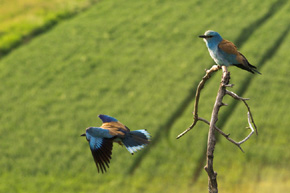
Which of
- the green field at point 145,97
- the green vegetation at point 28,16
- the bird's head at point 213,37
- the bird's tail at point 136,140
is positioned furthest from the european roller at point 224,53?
the green vegetation at point 28,16

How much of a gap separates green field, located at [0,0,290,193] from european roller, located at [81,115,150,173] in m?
14.4

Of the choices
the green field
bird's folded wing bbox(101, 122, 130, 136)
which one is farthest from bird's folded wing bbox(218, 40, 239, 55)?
the green field

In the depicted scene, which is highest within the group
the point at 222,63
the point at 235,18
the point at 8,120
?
the point at 222,63

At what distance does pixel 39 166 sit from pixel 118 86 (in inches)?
265

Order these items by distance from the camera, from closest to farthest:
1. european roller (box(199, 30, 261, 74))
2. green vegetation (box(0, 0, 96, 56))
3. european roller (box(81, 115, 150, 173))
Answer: european roller (box(81, 115, 150, 173))
european roller (box(199, 30, 261, 74))
green vegetation (box(0, 0, 96, 56))

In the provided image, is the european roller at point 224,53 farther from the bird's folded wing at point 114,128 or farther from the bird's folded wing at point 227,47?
the bird's folded wing at point 114,128

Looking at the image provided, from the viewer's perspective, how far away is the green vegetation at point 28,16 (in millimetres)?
32938

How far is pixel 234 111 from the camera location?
24.3m

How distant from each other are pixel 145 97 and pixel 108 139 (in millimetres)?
19923

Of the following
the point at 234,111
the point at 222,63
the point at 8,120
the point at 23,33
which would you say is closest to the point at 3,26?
the point at 23,33

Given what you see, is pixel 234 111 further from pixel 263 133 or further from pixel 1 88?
pixel 1 88

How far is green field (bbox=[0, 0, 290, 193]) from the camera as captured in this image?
21719 mm

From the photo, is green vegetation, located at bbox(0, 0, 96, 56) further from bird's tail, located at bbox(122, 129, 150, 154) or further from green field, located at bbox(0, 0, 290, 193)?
bird's tail, located at bbox(122, 129, 150, 154)

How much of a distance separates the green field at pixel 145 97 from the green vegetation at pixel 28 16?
76cm
